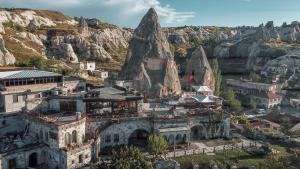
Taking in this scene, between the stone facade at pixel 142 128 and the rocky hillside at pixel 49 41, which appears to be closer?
the stone facade at pixel 142 128

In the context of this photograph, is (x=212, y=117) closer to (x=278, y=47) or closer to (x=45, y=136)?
(x=45, y=136)

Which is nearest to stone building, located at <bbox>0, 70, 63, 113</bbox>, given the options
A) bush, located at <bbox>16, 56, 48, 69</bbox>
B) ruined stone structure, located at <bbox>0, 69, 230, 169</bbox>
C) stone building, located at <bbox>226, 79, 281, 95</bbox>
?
ruined stone structure, located at <bbox>0, 69, 230, 169</bbox>

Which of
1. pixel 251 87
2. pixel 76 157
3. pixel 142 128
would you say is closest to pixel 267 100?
pixel 251 87

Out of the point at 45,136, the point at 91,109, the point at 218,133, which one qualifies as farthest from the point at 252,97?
the point at 45,136

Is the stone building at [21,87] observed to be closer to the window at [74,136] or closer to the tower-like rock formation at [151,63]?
the window at [74,136]

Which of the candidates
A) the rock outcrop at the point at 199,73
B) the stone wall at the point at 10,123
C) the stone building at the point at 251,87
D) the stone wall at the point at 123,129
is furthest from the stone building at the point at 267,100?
the stone wall at the point at 10,123

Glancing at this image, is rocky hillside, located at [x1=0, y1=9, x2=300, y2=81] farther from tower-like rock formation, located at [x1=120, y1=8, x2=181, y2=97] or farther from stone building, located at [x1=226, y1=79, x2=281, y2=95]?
stone building, located at [x1=226, y1=79, x2=281, y2=95]
